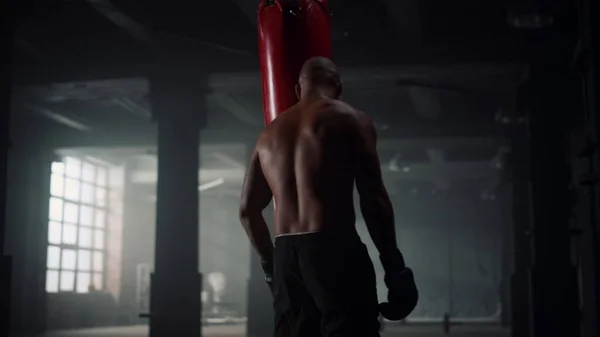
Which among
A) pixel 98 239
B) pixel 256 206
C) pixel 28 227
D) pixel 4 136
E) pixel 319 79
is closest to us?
pixel 319 79

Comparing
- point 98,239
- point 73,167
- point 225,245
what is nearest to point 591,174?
point 73,167

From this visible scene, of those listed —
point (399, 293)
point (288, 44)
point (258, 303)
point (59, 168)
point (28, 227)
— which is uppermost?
point (59, 168)

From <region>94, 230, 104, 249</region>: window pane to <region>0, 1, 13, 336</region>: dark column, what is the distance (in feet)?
42.2

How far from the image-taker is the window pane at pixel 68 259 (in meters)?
18.0

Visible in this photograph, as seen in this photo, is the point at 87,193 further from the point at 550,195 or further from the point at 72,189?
the point at 550,195

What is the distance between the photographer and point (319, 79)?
379 centimetres

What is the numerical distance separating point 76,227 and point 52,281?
5.55 ft

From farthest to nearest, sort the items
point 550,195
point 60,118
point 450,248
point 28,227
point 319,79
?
point 450,248 < point 28,227 < point 60,118 < point 550,195 < point 319,79

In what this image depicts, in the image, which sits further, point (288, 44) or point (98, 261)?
point (98, 261)

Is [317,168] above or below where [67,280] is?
above

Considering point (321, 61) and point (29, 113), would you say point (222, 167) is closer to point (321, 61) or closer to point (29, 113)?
point (29, 113)

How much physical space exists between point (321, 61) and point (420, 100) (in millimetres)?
9201

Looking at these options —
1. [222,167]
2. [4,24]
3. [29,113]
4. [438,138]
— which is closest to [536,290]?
[438,138]

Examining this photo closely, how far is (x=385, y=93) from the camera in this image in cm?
1316
